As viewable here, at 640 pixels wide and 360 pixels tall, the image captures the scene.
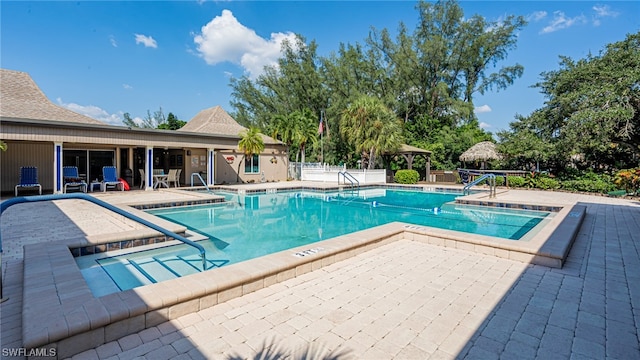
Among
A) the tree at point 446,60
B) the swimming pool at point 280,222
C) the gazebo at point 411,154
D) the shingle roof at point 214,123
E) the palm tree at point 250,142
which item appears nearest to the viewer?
the swimming pool at point 280,222

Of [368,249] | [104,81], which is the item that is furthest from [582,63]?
[104,81]

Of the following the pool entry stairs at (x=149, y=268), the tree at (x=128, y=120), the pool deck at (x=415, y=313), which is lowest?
the pool entry stairs at (x=149, y=268)

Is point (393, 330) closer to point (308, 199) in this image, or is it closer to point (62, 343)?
point (62, 343)

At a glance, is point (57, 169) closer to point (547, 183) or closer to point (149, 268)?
point (149, 268)

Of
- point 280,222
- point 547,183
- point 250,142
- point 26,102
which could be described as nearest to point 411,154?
point 547,183

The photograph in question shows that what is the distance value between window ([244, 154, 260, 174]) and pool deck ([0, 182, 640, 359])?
14.7 metres

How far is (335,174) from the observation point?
67.4 feet

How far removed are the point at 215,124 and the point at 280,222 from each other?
14.4 metres

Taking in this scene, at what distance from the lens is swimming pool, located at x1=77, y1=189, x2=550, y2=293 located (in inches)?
202

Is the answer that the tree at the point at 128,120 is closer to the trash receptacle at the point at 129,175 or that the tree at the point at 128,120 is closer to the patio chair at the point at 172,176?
the trash receptacle at the point at 129,175

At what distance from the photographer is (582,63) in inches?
683

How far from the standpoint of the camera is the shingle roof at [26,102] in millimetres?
12647

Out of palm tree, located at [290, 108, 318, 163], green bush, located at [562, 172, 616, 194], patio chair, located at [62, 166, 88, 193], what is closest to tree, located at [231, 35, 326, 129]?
palm tree, located at [290, 108, 318, 163]

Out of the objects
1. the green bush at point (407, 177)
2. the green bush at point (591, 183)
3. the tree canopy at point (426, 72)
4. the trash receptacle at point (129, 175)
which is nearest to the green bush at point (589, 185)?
the green bush at point (591, 183)
